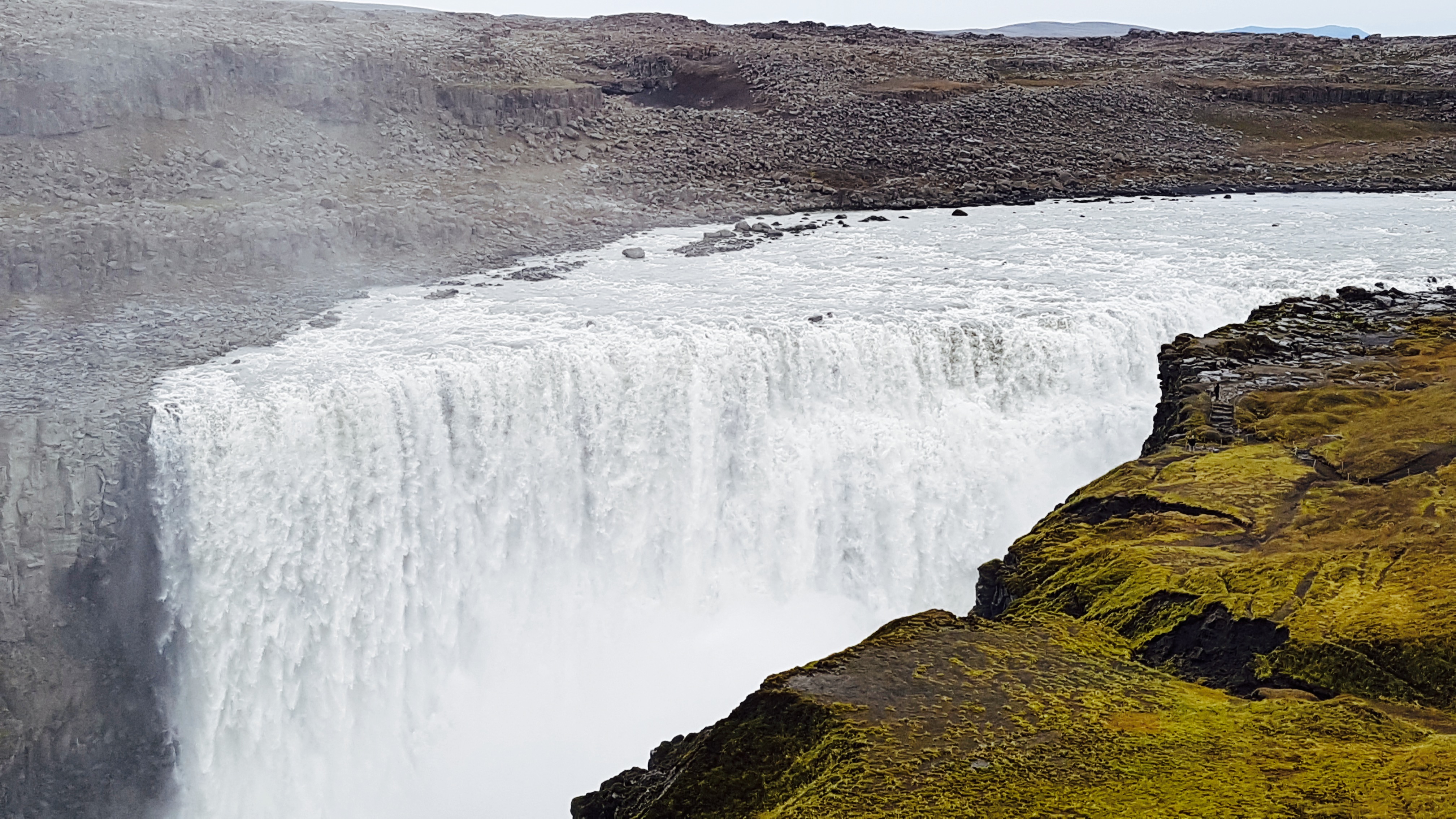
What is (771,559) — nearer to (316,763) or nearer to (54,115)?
(316,763)

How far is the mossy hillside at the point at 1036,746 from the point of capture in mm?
6055

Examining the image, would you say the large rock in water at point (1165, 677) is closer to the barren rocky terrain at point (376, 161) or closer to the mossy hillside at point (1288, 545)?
the mossy hillside at point (1288, 545)

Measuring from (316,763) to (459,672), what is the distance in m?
2.27

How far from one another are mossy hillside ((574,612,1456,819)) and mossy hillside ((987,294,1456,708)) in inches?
20.4

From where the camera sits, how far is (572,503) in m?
17.8

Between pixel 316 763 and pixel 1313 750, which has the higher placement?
pixel 1313 750

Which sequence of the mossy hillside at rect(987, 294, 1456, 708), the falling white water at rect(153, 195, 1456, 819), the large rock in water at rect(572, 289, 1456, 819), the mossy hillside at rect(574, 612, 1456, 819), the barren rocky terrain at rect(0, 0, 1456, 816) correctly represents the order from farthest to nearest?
the falling white water at rect(153, 195, 1456, 819) < the barren rocky terrain at rect(0, 0, 1456, 816) < the mossy hillside at rect(987, 294, 1456, 708) < the large rock in water at rect(572, 289, 1456, 819) < the mossy hillside at rect(574, 612, 1456, 819)

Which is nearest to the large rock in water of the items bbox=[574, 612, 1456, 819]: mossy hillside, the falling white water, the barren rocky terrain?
bbox=[574, 612, 1456, 819]: mossy hillside

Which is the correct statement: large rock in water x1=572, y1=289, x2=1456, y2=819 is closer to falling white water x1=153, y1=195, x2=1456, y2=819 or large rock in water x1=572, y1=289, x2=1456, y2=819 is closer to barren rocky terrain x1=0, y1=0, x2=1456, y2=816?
falling white water x1=153, y1=195, x2=1456, y2=819

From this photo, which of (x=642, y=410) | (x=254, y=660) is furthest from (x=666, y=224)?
(x=254, y=660)

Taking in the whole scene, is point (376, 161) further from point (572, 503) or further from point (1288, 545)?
point (1288, 545)

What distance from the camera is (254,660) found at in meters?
15.4

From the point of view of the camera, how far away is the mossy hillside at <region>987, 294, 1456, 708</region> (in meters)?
7.71

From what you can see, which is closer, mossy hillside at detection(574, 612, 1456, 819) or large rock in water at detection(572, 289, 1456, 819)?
mossy hillside at detection(574, 612, 1456, 819)
